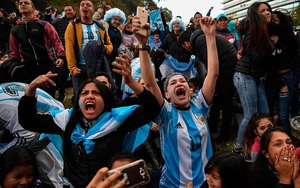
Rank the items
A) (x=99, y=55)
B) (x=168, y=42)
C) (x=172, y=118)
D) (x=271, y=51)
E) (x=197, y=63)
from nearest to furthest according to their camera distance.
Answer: (x=172, y=118) < (x=271, y=51) < (x=99, y=55) < (x=197, y=63) < (x=168, y=42)

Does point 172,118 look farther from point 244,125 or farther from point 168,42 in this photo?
point 168,42

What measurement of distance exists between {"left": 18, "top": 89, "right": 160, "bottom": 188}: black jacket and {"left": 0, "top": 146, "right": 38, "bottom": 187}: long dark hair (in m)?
0.23

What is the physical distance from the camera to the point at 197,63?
536 cm

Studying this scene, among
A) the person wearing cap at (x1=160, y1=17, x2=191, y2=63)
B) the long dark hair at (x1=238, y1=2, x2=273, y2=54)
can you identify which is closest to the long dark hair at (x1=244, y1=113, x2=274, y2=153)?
the long dark hair at (x1=238, y1=2, x2=273, y2=54)

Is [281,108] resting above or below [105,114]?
below

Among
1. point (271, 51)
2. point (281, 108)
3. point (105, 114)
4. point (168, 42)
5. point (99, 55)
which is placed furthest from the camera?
point (168, 42)

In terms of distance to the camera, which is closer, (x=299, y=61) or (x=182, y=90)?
(x=182, y=90)

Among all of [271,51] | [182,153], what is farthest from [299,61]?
[182,153]

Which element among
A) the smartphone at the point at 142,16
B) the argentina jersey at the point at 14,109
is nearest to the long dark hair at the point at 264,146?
the smartphone at the point at 142,16

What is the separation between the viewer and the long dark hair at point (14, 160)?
7.50ft

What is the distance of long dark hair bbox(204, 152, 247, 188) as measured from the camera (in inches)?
80.4

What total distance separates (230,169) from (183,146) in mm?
507

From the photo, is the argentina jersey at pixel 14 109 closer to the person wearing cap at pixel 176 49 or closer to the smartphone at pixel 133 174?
the smartphone at pixel 133 174

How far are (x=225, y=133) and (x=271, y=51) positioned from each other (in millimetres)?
1473
